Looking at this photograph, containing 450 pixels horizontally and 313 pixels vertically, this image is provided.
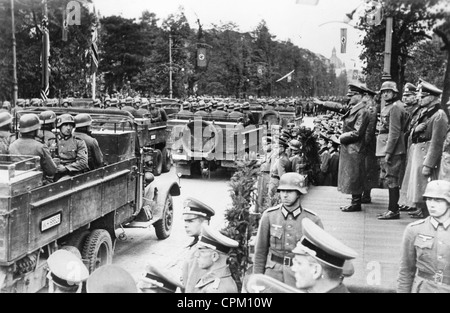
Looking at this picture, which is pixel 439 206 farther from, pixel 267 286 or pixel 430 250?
pixel 267 286

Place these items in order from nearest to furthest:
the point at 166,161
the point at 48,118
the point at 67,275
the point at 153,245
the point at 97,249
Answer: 1. the point at 67,275
2. the point at 97,249
3. the point at 48,118
4. the point at 153,245
5. the point at 166,161

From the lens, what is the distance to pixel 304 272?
3.37m

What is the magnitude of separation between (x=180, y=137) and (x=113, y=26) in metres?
5.30

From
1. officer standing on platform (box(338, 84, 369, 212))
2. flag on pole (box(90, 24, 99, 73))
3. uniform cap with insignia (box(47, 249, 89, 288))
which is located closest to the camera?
uniform cap with insignia (box(47, 249, 89, 288))

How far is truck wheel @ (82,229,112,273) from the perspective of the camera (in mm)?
6719

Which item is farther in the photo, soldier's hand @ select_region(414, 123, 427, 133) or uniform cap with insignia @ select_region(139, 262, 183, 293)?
soldier's hand @ select_region(414, 123, 427, 133)

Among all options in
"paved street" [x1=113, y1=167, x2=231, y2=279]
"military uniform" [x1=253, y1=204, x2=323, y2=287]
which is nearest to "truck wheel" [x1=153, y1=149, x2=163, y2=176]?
"paved street" [x1=113, y1=167, x2=231, y2=279]

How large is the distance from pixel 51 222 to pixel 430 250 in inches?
135

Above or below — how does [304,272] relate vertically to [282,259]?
above

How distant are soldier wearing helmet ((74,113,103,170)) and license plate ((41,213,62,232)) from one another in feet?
4.89

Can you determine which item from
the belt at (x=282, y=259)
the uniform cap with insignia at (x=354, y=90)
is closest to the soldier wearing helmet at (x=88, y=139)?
the uniform cap with insignia at (x=354, y=90)

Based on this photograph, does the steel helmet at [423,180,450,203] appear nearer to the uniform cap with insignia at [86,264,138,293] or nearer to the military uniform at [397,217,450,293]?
the military uniform at [397,217,450,293]

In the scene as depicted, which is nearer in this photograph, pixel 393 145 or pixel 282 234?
pixel 282 234

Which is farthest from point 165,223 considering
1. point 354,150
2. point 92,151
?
point 354,150
